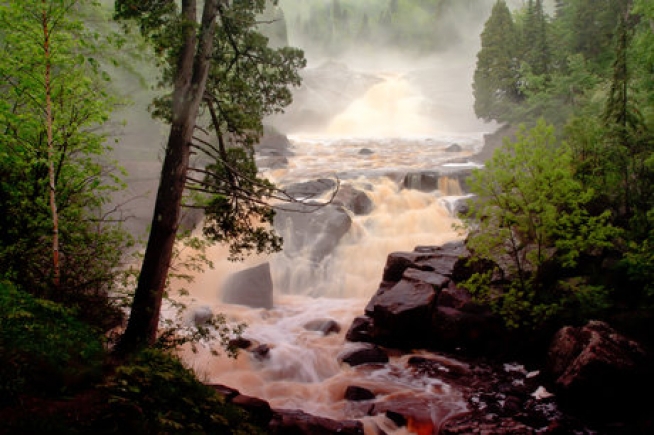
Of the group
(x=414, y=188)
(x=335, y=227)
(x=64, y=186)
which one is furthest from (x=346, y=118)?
(x=64, y=186)

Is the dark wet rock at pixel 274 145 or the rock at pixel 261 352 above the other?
the dark wet rock at pixel 274 145

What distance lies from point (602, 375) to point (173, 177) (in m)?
8.75

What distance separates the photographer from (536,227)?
10016mm

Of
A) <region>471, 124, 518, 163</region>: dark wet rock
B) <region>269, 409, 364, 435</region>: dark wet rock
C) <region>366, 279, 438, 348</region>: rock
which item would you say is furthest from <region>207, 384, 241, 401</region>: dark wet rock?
<region>471, 124, 518, 163</region>: dark wet rock

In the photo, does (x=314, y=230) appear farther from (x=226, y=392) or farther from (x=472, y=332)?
(x=226, y=392)

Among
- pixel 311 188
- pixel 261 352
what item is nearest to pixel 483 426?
pixel 261 352

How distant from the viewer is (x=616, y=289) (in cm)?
1033

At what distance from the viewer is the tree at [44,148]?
613cm

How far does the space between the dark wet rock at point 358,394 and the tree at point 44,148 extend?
566 centimetres

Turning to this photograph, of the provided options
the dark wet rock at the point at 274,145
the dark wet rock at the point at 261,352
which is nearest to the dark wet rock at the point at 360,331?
the dark wet rock at the point at 261,352

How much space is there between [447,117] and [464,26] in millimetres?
54858

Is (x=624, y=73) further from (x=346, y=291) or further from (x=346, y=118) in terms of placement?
(x=346, y=118)

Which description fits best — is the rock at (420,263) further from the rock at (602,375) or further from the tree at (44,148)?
the tree at (44,148)

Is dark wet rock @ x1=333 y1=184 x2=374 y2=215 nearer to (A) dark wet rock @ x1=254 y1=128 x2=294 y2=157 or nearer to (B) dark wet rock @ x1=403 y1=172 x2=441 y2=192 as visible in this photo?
(B) dark wet rock @ x1=403 y1=172 x2=441 y2=192
